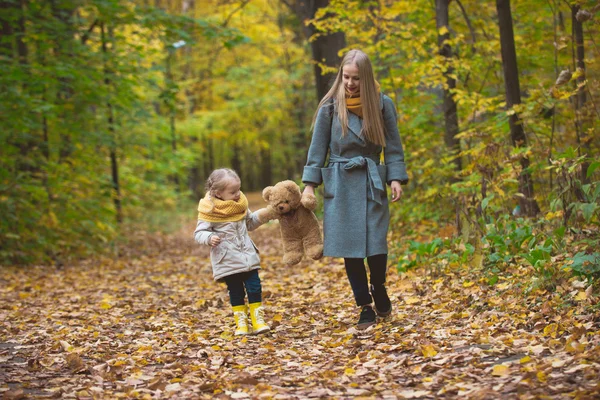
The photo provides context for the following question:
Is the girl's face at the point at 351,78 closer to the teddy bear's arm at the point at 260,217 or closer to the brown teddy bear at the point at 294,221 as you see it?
the brown teddy bear at the point at 294,221

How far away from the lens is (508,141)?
830cm

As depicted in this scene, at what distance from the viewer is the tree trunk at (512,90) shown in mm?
7430

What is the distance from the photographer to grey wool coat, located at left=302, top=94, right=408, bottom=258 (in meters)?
5.11

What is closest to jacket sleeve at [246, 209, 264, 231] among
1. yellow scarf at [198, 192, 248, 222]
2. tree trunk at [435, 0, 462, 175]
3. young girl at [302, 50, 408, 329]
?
yellow scarf at [198, 192, 248, 222]

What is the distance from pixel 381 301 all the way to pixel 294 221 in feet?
3.15

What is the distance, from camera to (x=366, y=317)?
534 centimetres

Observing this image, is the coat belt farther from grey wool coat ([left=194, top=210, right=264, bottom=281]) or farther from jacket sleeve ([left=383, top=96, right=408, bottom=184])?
grey wool coat ([left=194, top=210, right=264, bottom=281])

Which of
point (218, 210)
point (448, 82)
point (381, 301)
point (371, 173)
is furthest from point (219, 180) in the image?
point (448, 82)

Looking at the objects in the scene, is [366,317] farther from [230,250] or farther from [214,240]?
[214,240]

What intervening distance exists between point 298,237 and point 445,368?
1946 mm

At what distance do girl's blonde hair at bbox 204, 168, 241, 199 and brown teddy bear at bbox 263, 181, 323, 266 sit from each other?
1.01 feet

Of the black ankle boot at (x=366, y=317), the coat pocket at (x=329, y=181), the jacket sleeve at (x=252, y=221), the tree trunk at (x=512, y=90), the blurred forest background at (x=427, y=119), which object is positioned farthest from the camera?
the tree trunk at (x=512, y=90)

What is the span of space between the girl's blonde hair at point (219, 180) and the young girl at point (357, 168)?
653 mm

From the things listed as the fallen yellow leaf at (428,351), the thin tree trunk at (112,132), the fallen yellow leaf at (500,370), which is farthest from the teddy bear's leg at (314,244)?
the thin tree trunk at (112,132)
